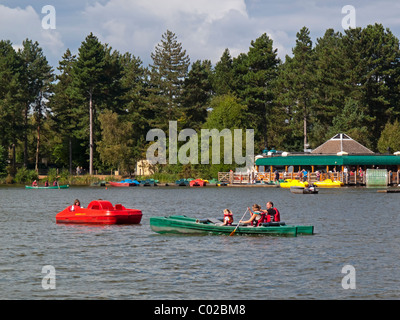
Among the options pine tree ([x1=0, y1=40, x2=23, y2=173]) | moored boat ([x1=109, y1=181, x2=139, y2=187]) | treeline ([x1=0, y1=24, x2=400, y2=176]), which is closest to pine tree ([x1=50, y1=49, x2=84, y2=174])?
treeline ([x1=0, y1=24, x2=400, y2=176])

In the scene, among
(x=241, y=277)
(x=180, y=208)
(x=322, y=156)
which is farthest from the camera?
(x=322, y=156)

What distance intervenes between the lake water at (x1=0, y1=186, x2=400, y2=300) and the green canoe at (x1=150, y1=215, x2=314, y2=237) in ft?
1.51

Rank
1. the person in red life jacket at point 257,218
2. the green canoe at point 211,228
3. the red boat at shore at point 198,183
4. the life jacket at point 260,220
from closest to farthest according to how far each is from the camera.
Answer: the green canoe at point 211,228 → the person in red life jacket at point 257,218 → the life jacket at point 260,220 → the red boat at shore at point 198,183

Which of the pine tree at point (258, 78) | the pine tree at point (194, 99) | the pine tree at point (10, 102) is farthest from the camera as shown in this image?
the pine tree at point (194, 99)

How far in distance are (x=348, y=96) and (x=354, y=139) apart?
33.6 ft

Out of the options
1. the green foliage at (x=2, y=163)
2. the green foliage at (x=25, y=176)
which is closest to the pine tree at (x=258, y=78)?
the green foliage at (x=25, y=176)

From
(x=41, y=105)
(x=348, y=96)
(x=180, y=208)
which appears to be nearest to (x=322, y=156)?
(x=348, y=96)

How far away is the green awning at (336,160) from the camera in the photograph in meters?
98.2

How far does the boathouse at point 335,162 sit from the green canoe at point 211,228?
6428cm

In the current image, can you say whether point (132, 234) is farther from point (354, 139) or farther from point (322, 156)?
point (354, 139)

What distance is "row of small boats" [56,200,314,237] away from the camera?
34.1 metres

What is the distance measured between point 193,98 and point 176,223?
92116 millimetres

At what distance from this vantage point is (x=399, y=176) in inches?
3954

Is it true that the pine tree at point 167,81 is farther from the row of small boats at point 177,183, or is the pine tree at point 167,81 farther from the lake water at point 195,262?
the lake water at point 195,262
